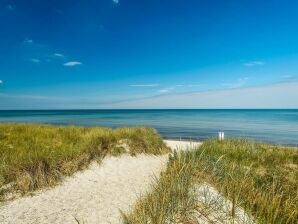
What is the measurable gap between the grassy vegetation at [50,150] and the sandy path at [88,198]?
1.25 ft

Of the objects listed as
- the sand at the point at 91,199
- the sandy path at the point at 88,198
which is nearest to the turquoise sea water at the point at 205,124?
the sandy path at the point at 88,198

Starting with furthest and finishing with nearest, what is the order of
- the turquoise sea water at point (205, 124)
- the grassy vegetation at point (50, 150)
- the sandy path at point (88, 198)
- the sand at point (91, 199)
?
the turquoise sea water at point (205, 124)
the grassy vegetation at point (50, 150)
the sandy path at point (88, 198)
the sand at point (91, 199)

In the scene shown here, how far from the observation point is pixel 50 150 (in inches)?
341

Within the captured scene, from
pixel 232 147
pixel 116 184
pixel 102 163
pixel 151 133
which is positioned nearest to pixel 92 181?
pixel 116 184

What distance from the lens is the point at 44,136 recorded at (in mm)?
11641

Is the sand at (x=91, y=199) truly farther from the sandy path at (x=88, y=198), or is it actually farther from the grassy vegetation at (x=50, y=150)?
the grassy vegetation at (x=50, y=150)

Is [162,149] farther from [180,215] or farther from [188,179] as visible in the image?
[180,215]

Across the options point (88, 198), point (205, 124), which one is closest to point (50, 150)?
point (88, 198)

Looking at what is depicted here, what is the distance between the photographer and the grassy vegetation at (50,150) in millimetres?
6754

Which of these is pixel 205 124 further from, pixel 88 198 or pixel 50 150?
pixel 88 198

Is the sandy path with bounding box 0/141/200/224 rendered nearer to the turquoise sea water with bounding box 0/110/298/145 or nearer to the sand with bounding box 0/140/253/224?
the sand with bounding box 0/140/253/224

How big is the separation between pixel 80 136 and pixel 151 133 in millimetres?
3462

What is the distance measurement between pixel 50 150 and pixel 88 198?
2856 millimetres

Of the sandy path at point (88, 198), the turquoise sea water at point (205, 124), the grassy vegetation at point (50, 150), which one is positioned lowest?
the turquoise sea water at point (205, 124)
